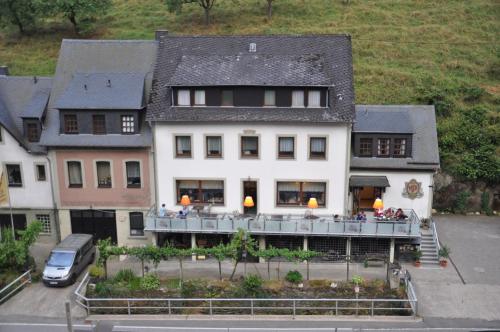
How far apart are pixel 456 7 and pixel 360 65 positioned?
23.3 metres

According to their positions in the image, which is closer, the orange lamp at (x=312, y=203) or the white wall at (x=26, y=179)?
the orange lamp at (x=312, y=203)

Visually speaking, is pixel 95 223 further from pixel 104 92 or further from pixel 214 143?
pixel 214 143

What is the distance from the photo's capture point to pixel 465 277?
2955 cm

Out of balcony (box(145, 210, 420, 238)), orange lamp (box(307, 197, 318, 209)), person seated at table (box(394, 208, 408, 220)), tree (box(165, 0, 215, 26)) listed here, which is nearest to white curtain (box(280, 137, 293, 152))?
orange lamp (box(307, 197, 318, 209))

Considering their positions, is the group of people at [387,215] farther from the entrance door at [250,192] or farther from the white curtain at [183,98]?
the white curtain at [183,98]

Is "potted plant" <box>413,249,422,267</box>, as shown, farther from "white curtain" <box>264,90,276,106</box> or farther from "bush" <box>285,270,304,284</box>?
"white curtain" <box>264,90,276,106</box>

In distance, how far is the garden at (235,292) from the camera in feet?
85.1

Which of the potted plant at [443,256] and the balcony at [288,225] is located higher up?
the balcony at [288,225]

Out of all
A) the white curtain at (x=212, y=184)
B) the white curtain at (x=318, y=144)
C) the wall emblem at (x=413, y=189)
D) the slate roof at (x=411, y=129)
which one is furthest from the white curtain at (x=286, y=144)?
the wall emblem at (x=413, y=189)

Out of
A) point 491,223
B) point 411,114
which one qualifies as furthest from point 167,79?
point 491,223

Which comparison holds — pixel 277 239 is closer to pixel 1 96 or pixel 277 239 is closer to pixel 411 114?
pixel 411 114

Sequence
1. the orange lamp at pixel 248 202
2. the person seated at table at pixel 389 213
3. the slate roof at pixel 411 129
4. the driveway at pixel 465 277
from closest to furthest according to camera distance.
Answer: the driveway at pixel 465 277, the orange lamp at pixel 248 202, the person seated at table at pixel 389 213, the slate roof at pixel 411 129

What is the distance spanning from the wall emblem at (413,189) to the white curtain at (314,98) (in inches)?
323

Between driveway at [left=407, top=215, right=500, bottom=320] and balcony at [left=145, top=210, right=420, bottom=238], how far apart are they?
287 centimetres
